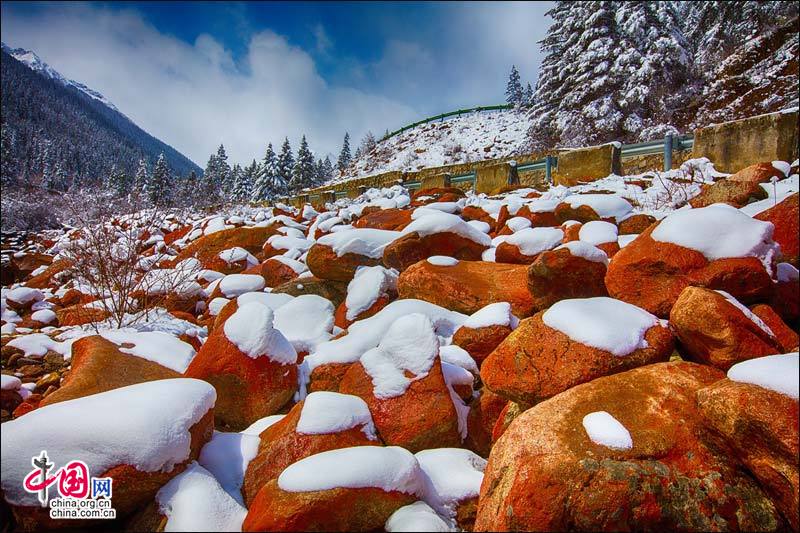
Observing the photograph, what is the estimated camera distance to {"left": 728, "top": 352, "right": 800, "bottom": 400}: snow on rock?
1.52 metres

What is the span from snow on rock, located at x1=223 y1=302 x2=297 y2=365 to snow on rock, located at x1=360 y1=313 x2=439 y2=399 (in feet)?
2.13

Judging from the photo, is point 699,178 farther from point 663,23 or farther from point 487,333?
point 663,23

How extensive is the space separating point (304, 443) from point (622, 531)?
147cm

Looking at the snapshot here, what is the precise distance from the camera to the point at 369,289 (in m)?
4.09

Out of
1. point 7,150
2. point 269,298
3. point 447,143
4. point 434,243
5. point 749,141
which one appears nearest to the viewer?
point 434,243

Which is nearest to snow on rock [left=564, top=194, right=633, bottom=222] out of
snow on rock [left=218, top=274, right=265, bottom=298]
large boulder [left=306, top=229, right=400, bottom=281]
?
large boulder [left=306, top=229, right=400, bottom=281]

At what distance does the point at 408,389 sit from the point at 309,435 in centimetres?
63

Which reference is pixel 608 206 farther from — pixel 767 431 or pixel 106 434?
pixel 106 434

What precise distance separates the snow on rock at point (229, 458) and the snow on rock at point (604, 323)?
73.5 inches

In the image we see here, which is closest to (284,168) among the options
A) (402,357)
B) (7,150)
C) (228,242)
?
(7,150)

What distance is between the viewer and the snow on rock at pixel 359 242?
15.3 feet

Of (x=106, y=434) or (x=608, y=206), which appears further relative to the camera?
(x=608, y=206)

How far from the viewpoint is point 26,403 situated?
9.30ft

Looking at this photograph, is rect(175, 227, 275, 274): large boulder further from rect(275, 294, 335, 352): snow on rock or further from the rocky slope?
rect(275, 294, 335, 352): snow on rock
